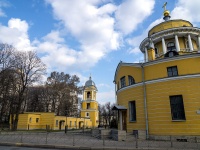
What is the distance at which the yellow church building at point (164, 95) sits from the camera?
17.1m

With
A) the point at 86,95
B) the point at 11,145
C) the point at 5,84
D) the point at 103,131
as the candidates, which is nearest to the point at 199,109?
the point at 103,131

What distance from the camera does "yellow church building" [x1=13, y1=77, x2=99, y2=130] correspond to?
3653 cm

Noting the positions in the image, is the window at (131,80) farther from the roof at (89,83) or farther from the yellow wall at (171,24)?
the roof at (89,83)

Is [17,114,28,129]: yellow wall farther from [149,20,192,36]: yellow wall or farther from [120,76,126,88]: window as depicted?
[149,20,192,36]: yellow wall

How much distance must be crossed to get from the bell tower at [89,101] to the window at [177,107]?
138 feet

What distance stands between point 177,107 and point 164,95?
1.64 metres

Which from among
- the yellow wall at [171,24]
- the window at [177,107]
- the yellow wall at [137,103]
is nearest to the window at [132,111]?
the yellow wall at [137,103]

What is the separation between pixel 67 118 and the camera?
45531mm

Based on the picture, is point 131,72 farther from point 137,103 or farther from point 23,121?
point 23,121

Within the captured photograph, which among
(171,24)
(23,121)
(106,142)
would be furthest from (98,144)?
(23,121)

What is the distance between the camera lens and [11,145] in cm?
1392

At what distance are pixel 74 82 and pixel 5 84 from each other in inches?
832

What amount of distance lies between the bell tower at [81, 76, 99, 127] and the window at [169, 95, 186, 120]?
4202cm

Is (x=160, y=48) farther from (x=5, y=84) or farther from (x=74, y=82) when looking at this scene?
(x=74, y=82)
